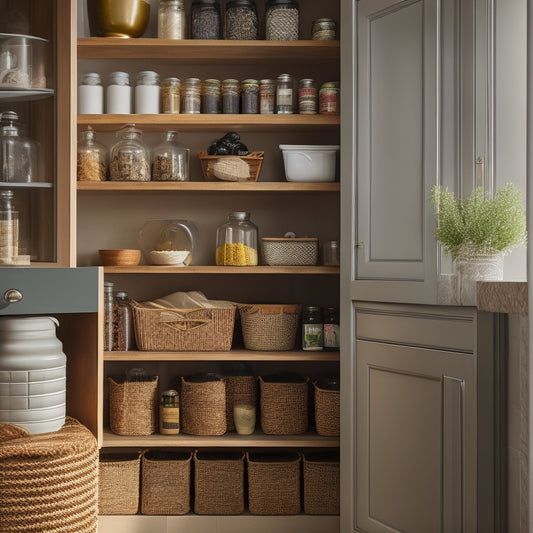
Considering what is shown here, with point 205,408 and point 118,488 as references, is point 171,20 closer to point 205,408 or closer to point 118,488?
point 205,408

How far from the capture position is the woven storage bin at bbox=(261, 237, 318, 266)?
2975 mm

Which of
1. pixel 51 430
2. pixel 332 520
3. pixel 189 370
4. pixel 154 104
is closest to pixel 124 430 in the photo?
pixel 189 370

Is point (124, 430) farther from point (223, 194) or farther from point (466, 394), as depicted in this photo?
point (466, 394)

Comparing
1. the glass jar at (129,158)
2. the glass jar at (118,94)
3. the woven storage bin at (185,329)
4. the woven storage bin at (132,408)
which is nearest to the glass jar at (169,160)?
the glass jar at (129,158)

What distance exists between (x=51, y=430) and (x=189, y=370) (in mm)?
1018

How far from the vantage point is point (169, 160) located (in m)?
2.98

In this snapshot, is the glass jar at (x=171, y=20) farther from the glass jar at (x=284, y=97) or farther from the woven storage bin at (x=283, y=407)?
the woven storage bin at (x=283, y=407)

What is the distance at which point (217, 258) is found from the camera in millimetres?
3014

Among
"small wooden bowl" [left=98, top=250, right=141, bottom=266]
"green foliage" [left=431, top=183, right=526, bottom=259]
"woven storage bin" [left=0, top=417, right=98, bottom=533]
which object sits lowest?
"woven storage bin" [left=0, top=417, right=98, bottom=533]

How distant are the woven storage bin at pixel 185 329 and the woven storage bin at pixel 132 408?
0.17 metres

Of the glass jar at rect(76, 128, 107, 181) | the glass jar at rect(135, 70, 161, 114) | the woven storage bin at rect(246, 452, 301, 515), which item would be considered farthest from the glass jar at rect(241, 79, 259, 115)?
the woven storage bin at rect(246, 452, 301, 515)

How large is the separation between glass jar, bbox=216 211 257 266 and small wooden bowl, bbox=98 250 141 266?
0.35m

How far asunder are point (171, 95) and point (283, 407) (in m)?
1.37

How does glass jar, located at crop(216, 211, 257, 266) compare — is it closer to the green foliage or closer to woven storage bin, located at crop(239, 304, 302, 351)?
woven storage bin, located at crop(239, 304, 302, 351)
